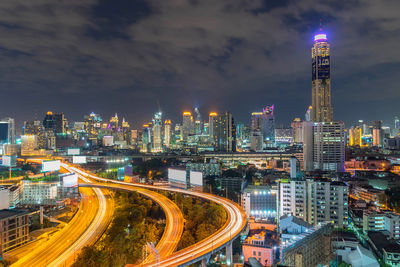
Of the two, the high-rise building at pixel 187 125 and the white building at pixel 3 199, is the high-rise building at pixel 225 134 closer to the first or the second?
the high-rise building at pixel 187 125

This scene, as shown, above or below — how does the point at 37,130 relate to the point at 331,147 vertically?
above

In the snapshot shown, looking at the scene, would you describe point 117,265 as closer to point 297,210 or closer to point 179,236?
point 179,236

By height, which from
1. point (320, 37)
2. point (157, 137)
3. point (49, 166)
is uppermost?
point (320, 37)

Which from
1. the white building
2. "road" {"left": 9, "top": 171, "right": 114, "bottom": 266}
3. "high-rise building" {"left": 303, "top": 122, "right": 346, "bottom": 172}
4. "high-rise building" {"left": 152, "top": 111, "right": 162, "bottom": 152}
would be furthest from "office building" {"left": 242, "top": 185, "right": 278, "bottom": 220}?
"high-rise building" {"left": 152, "top": 111, "right": 162, "bottom": 152}

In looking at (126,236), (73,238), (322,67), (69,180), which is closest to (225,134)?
(322,67)

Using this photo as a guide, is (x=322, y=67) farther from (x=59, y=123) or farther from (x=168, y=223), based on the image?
(x=59, y=123)

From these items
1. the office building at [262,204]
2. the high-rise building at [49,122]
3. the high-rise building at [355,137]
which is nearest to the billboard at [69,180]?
the office building at [262,204]
